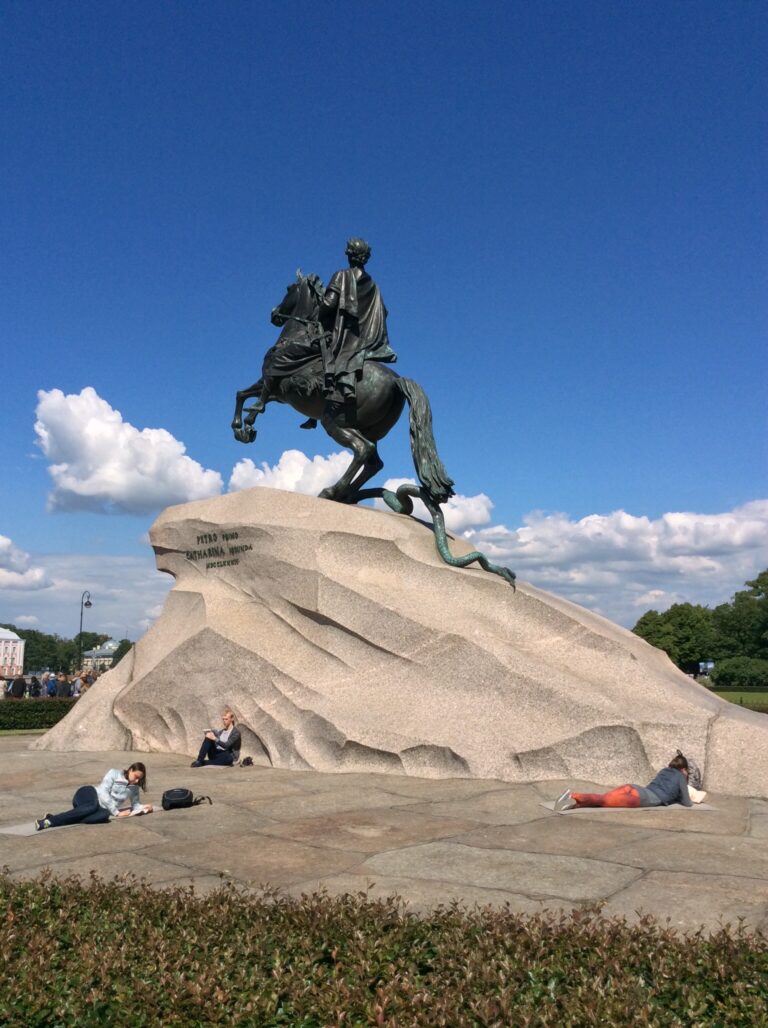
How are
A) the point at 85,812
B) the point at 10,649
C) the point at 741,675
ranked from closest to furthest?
the point at 85,812 → the point at 741,675 → the point at 10,649

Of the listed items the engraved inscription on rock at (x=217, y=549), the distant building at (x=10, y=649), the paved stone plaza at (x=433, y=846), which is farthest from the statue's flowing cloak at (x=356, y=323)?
the distant building at (x=10, y=649)

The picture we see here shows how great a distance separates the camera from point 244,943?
3715mm

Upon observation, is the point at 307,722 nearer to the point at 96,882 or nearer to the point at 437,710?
the point at 437,710

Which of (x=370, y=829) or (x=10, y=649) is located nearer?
(x=370, y=829)

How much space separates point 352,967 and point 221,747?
23.0ft

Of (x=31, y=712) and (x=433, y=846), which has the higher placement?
(x=31, y=712)

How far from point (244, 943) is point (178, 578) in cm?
903

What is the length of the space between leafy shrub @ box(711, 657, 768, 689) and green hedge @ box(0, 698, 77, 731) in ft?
128

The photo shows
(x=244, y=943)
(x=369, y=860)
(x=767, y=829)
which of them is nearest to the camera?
(x=244, y=943)

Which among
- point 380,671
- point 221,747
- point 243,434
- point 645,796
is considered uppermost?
point 243,434

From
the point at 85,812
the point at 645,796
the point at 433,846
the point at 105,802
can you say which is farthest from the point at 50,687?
the point at 433,846

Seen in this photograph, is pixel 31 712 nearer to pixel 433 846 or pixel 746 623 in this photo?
pixel 433 846

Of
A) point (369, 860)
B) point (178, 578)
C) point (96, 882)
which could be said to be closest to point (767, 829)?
point (369, 860)

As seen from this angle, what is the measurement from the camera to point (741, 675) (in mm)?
A: 48500
